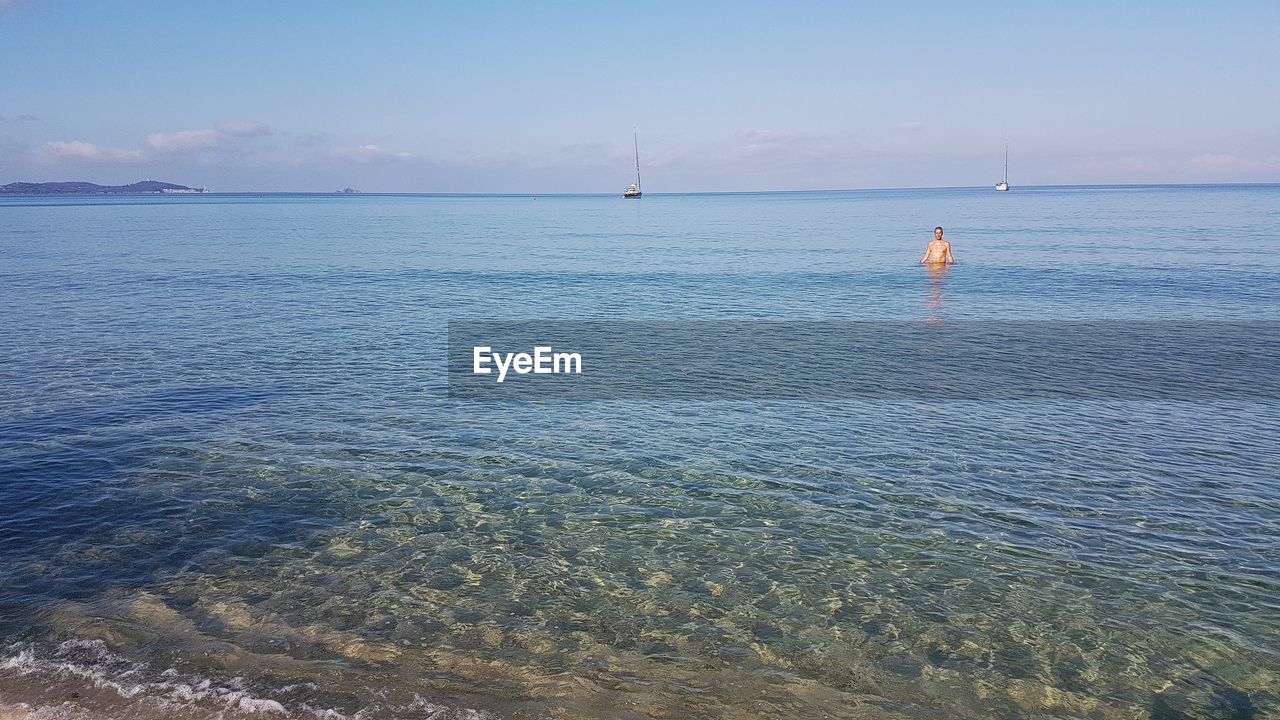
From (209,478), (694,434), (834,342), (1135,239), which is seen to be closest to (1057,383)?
(834,342)

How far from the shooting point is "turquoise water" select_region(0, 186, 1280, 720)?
752cm

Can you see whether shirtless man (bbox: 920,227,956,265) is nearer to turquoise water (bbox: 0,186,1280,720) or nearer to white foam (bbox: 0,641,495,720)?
turquoise water (bbox: 0,186,1280,720)

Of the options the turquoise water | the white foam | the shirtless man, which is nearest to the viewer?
the white foam

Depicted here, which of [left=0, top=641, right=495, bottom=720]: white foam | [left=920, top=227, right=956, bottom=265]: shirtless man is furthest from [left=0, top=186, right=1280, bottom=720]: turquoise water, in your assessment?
[left=920, top=227, right=956, bottom=265]: shirtless man

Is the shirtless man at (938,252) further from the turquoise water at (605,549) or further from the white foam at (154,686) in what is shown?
the white foam at (154,686)

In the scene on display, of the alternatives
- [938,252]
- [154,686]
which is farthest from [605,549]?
[938,252]

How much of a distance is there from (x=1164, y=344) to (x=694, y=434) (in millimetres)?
16010

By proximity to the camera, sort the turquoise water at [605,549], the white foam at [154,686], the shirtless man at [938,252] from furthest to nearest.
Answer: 1. the shirtless man at [938,252]
2. the turquoise water at [605,549]
3. the white foam at [154,686]

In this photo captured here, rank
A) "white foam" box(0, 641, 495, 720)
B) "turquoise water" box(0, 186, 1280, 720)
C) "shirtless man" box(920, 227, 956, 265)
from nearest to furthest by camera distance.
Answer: "white foam" box(0, 641, 495, 720) → "turquoise water" box(0, 186, 1280, 720) → "shirtless man" box(920, 227, 956, 265)

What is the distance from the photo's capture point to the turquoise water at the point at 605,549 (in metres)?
7.52

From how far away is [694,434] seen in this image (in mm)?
15492

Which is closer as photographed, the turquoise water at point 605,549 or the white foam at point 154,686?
the white foam at point 154,686

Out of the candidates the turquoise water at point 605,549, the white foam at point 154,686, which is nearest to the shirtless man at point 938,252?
the turquoise water at point 605,549

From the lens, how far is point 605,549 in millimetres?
10531
